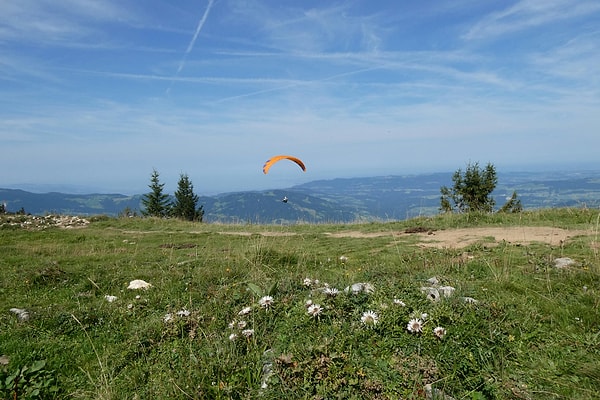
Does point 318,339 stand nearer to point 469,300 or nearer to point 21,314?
point 469,300

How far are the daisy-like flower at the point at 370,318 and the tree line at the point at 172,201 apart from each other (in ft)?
170

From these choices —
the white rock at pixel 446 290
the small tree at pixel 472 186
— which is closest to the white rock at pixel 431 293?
the white rock at pixel 446 290

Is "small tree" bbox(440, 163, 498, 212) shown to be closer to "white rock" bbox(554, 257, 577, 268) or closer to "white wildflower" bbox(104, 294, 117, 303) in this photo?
"white rock" bbox(554, 257, 577, 268)

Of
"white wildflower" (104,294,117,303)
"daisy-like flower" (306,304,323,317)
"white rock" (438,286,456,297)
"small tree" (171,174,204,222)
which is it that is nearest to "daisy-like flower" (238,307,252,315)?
"daisy-like flower" (306,304,323,317)

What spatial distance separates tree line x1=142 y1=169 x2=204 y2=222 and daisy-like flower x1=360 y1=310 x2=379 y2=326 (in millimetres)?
51756

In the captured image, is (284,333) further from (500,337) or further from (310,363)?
(500,337)

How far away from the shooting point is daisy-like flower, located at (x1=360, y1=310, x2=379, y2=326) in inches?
165

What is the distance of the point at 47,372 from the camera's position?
441 cm

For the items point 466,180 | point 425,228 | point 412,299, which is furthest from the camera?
point 466,180

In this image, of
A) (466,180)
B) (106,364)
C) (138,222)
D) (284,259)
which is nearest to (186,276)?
(284,259)

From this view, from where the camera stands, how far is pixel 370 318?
4.28 meters

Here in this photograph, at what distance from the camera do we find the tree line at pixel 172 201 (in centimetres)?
5658

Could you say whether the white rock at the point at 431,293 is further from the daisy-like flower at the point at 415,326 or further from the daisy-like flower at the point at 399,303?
the daisy-like flower at the point at 415,326

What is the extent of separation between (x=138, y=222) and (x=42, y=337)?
68.7ft
